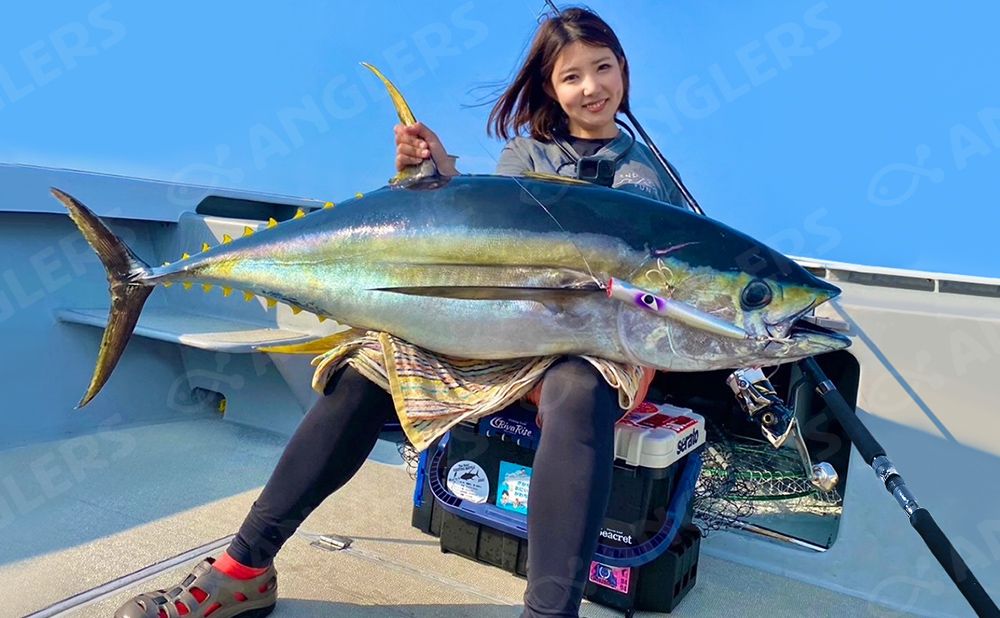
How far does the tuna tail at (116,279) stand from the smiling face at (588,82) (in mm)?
1123

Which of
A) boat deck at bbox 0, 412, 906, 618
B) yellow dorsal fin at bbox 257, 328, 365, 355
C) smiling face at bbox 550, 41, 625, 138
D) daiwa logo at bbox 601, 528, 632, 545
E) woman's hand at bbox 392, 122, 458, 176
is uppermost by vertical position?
smiling face at bbox 550, 41, 625, 138

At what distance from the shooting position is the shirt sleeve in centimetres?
176

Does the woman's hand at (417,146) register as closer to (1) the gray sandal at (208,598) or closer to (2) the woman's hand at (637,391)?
(2) the woman's hand at (637,391)

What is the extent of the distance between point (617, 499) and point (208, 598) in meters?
0.87

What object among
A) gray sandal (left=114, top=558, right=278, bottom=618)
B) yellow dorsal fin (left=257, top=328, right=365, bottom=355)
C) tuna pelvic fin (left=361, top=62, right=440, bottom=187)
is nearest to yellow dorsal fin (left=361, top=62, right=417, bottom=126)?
tuna pelvic fin (left=361, top=62, right=440, bottom=187)

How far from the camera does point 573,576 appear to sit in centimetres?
112

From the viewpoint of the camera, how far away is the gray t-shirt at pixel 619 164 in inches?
66.8

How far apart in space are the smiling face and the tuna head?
62 centimetres

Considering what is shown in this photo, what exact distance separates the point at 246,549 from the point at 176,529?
0.63 meters

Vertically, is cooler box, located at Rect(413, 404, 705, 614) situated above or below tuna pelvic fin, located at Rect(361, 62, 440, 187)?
below

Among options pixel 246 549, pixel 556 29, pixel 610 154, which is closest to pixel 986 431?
pixel 610 154

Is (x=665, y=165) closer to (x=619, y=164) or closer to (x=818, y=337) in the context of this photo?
(x=619, y=164)

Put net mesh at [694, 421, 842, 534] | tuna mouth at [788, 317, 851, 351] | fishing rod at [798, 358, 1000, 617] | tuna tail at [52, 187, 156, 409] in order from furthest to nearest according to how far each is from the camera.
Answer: net mesh at [694, 421, 842, 534] < tuna tail at [52, 187, 156, 409] < tuna mouth at [788, 317, 851, 351] < fishing rod at [798, 358, 1000, 617]

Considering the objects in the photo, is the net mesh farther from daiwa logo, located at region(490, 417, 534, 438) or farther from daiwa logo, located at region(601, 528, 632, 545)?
daiwa logo, located at region(490, 417, 534, 438)
